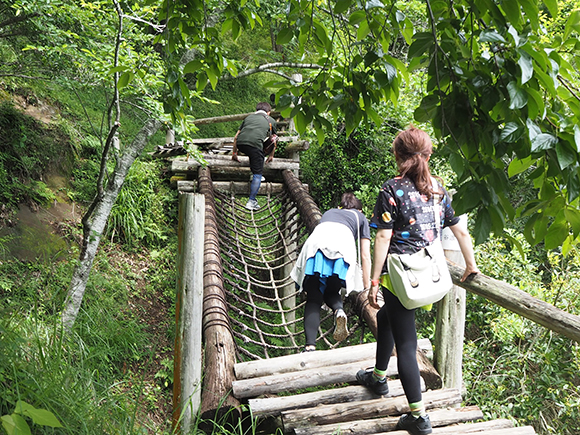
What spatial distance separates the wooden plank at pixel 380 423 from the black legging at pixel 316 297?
1047 millimetres

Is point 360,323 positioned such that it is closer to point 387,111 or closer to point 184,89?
point 184,89

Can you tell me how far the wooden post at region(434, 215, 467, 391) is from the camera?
307 cm

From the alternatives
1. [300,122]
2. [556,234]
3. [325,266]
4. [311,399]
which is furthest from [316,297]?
[556,234]

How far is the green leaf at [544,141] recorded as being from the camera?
87 centimetres

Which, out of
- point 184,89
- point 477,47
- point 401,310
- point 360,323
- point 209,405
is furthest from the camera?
point 360,323

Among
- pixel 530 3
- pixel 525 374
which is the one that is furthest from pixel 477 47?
pixel 525 374

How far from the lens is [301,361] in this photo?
10.3 feet

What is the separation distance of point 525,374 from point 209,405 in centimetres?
411

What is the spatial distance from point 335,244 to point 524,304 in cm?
158

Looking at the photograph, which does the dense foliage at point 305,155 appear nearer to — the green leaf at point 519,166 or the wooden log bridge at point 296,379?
the green leaf at point 519,166

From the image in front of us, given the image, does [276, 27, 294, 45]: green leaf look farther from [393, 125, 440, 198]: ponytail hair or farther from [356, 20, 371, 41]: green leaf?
[393, 125, 440, 198]: ponytail hair

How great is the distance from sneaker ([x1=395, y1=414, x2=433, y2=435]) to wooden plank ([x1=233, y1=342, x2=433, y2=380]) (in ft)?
2.31

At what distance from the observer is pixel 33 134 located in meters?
6.31

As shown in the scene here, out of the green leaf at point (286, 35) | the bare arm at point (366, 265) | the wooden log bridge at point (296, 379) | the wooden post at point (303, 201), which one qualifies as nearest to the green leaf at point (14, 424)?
the green leaf at point (286, 35)
